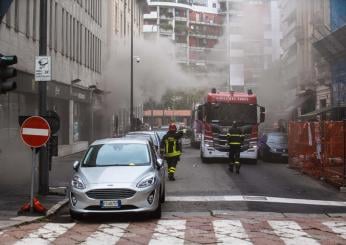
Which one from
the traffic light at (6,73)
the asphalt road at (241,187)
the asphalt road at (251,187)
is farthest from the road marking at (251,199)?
the traffic light at (6,73)

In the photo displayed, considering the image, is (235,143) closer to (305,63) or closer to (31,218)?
(31,218)

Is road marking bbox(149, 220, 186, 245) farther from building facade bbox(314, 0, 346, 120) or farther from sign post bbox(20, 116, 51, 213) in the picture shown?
building facade bbox(314, 0, 346, 120)

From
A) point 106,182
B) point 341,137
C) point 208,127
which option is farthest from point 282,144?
point 106,182

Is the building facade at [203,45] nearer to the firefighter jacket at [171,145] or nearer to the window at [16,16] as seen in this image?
the window at [16,16]

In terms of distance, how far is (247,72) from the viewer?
33.8 metres

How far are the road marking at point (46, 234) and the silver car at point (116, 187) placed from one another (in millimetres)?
431

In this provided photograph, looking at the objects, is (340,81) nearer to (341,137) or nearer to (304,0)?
(304,0)

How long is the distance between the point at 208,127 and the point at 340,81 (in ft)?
34.1

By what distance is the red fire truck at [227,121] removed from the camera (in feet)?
70.7

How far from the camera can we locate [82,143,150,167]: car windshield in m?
10.7

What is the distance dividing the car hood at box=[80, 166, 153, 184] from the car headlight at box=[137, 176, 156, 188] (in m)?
0.07

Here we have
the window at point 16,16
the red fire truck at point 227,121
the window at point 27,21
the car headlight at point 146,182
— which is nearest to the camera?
the car headlight at point 146,182

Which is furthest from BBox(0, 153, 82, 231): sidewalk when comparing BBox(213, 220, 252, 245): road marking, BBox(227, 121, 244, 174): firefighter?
BBox(227, 121, 244, 174): firefighter

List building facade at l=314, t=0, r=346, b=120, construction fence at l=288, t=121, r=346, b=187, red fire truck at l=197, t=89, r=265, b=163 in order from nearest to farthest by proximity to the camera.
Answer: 1. construction fence at l=288, t=121, r=346, b=187
2. red fire truck at l=197, t=89, r=265, b=163
3. building facade at l=314, t=0, r=346, b=120
